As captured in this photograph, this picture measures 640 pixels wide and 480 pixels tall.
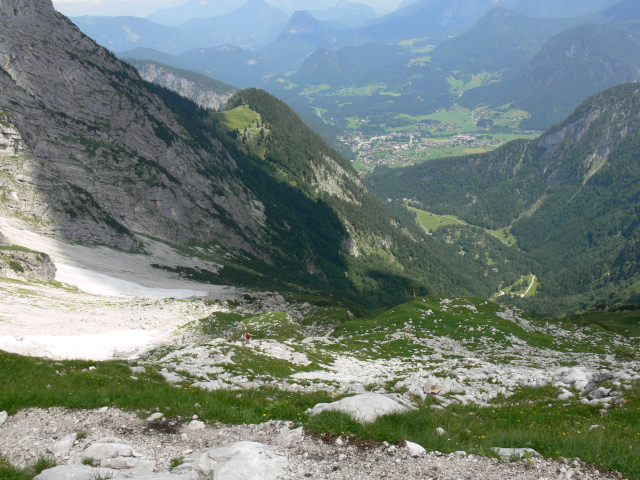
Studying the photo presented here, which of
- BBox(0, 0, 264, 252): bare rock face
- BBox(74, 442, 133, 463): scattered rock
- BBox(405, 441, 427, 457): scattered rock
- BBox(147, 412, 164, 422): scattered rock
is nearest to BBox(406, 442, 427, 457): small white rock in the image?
BBox(405, 441, 427, 457): scattered rock

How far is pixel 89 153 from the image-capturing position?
107 meters

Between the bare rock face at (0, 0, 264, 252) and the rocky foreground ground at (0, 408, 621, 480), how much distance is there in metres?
86.5

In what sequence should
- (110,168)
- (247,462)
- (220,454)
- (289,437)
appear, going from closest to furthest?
1. (247,462)
2. (220,454)
3. (289,437)
4. (110,168)

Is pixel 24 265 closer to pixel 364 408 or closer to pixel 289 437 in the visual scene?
pixel 289 437

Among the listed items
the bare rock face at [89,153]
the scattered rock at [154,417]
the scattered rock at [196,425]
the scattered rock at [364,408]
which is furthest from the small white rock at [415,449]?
the bare rock face at [89,153]

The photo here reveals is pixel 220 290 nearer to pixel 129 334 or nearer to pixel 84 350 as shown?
pixel 129 334

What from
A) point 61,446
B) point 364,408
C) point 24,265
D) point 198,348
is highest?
point 364,408

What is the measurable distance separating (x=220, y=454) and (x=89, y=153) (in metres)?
119

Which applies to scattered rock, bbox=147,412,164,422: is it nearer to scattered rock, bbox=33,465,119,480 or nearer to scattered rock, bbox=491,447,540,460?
scattered rock, bbox=33,465,119,480

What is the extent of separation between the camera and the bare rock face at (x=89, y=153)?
291 ft

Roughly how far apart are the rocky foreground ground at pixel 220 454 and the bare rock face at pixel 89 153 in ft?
284

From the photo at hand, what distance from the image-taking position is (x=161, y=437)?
12.9m

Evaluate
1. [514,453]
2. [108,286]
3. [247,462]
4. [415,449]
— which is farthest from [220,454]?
[108,286]

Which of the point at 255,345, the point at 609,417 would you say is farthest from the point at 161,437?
the point at 255,345
